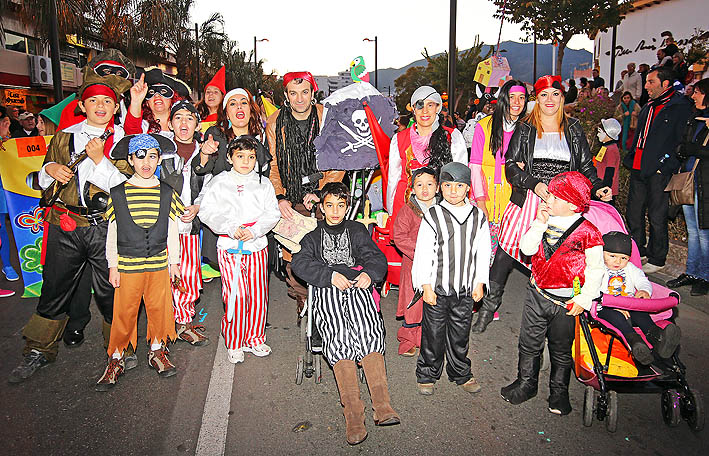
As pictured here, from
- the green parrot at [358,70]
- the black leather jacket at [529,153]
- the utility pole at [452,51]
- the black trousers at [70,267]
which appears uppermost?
the utility pole at [452,51]

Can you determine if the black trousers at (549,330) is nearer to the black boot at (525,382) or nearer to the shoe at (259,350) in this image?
the black boot at (525,382)

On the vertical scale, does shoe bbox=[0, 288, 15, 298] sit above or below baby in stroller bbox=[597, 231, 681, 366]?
below

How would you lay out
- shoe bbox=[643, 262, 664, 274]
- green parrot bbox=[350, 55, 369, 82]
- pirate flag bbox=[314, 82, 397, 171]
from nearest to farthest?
pirate flag bbox=[314, 82, 397, 171], green parrot bbox=[350, 55, 369, 82], shoe bbox=[643, 262, 664, 274]

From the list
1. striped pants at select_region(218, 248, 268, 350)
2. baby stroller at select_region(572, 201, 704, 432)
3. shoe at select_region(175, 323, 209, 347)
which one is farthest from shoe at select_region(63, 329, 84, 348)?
baby stroller at select_region(572, 201, 704, 432)

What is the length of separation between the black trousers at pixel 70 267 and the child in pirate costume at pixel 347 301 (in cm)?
172

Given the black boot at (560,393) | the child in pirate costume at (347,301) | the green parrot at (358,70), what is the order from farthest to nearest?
the green parrot at (358,70), the black boot at (560,393), the child in pirate costume at (347,301)

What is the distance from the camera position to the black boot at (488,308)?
5.20 metres

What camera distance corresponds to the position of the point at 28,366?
4273 millimetres

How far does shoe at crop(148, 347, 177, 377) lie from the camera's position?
4.29 meters

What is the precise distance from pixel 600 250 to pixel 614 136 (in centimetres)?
392

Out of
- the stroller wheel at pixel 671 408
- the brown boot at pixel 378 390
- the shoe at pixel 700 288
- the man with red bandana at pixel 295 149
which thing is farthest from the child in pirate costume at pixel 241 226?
the shoe at pixel 700 288

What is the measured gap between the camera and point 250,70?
5088cm

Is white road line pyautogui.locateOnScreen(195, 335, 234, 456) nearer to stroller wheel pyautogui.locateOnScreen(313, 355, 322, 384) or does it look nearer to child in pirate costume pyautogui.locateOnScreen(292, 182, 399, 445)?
stroller wheel pyautogui.locateOnScreen(313, 355, 322, 384)

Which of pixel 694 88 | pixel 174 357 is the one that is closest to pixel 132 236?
pixel 174 357
